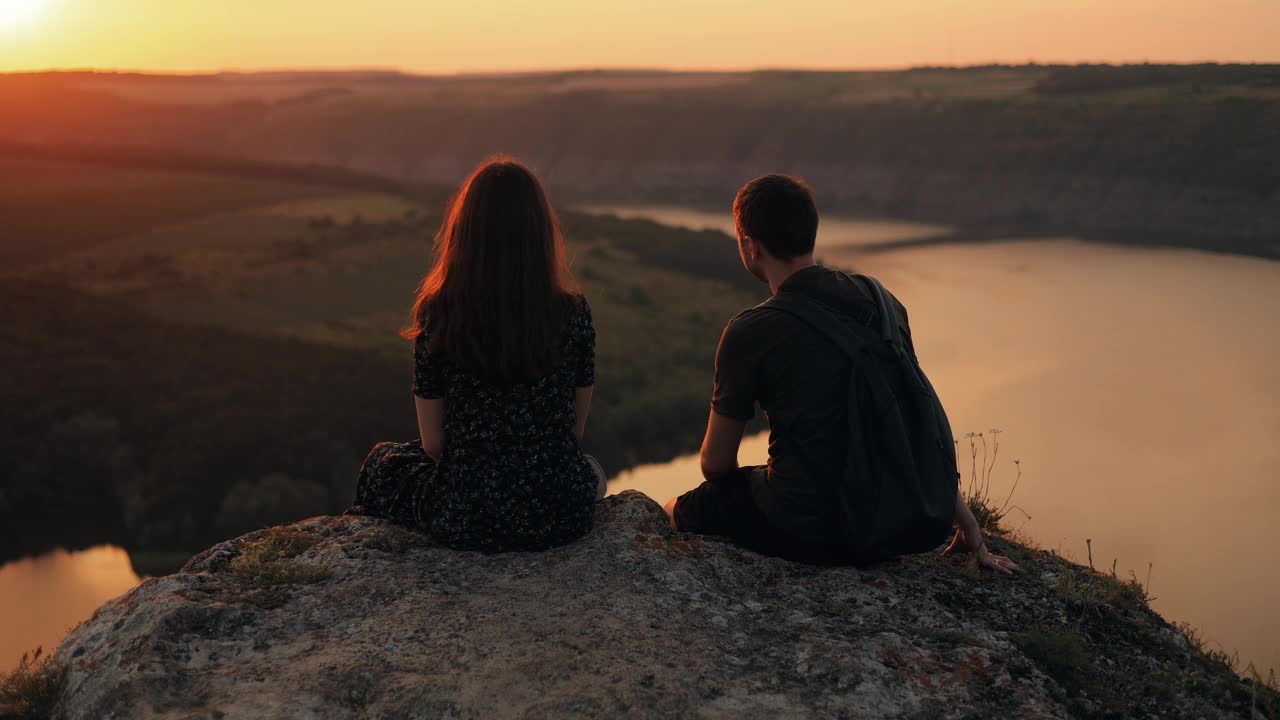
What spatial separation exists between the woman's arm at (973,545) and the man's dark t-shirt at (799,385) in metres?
0.67

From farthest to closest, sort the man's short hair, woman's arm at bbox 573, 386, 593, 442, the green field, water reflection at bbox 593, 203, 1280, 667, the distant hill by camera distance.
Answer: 1. the distant hill
2. the green field
3. water reflection at bbox 593, 203, 1280, 667
4. woman's arm at bbox 573, 386, 593, 442
5. the man's short hair

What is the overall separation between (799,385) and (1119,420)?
38.6 metres

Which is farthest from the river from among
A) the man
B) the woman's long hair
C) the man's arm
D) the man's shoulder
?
the woman's long hair

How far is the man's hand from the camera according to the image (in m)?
4.34

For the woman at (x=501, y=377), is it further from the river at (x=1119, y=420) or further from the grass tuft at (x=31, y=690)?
the river at (x=1119, y=420)

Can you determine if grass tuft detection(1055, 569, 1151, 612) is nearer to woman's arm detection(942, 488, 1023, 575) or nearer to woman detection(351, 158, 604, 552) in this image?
woman's arm detection(942, 488, 1023, 575)

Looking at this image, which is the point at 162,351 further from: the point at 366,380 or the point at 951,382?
the point at 951,382

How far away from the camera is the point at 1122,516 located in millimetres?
30047

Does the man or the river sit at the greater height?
the man

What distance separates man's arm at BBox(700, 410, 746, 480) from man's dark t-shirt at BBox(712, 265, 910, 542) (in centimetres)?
5

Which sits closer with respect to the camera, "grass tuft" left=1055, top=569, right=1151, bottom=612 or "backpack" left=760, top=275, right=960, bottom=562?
"backpack" left=760, top=275, right=960, bottom=562

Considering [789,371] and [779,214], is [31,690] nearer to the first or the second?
[789,371]

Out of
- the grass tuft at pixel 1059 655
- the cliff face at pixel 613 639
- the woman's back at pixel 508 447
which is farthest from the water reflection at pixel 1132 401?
the woman's back at pixel 508 447

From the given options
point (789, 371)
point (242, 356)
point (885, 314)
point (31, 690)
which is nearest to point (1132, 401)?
point (242, 356)
